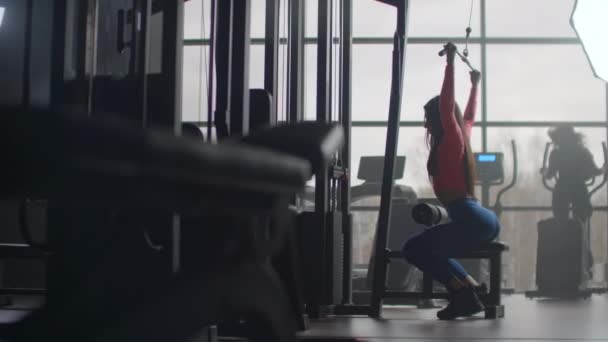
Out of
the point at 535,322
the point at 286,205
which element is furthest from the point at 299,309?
the point at 535,322

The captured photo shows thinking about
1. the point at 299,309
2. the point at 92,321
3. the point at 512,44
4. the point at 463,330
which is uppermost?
the point at 512,44

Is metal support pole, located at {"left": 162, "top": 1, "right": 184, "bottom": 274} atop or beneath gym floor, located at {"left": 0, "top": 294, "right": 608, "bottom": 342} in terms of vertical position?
atop

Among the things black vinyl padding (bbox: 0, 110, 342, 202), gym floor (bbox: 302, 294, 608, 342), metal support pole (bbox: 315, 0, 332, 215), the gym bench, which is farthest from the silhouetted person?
black vinyl padding (bbox: 0, 110, 342, 202)

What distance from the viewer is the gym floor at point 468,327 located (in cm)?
284

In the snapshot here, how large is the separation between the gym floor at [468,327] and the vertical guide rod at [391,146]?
17 centimetres

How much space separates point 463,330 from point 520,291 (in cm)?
484

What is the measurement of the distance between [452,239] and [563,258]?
119 inches

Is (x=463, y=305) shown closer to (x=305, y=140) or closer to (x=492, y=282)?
(x=492, y=282)

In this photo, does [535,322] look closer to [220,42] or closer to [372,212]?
[220,42]

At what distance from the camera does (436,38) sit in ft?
25.9

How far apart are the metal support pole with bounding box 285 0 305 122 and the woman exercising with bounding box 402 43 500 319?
0.83 meters

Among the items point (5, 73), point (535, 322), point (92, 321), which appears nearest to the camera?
point (92, 321)

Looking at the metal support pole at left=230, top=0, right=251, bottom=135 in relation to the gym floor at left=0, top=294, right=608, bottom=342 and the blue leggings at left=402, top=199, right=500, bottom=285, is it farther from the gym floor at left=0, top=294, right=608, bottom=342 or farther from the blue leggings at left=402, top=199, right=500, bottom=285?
the blue leggings at left=402, top=199, right=500, bottom=285

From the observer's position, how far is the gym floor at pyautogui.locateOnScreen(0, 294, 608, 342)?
2844 mm
